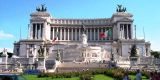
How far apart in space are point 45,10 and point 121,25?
94.8 feet

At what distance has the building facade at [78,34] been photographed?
9469cm

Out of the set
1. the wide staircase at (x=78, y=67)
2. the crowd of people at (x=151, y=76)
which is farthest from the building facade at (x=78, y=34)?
the crowd of people at (x=151, y=76)

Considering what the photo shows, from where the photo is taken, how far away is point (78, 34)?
113250 millimetres

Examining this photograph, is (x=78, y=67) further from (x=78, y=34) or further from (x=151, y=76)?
(x=78, y=34)

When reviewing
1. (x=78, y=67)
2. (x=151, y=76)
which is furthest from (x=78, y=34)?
(x=151, y=76)

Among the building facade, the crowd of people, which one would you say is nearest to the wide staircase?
the building facade

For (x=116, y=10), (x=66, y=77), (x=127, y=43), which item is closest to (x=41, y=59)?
(x=66, y=77)

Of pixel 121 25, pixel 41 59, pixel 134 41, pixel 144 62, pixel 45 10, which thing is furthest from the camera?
pixel 45 10

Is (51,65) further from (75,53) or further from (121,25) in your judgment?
(121,25)

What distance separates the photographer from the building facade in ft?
311

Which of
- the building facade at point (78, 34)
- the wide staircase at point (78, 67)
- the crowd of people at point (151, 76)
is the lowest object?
the wide staircase at point (78, 67)

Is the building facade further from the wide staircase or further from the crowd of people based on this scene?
the crowd of people

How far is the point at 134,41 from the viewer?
96250mm

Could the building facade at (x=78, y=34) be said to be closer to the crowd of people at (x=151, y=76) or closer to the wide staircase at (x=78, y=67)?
the wide staircase at (x=78, y=67)
